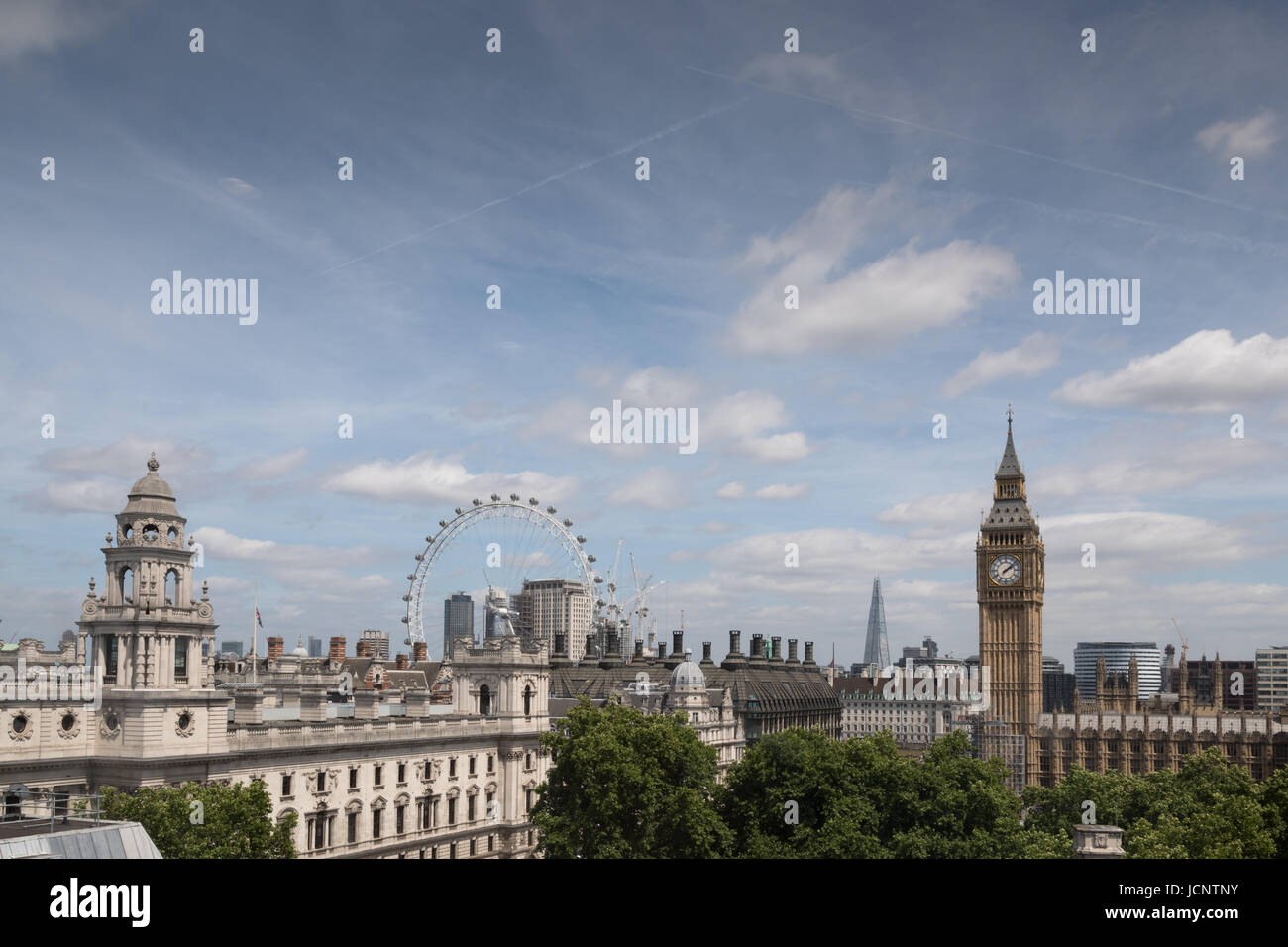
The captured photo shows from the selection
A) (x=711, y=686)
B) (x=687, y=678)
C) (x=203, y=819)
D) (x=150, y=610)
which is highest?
(x=150, y=610)

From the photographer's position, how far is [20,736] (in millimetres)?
63969

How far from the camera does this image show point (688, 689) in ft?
445

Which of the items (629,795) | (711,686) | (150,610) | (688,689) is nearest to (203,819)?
(150,610)

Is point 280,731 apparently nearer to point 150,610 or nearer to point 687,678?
point 150,610

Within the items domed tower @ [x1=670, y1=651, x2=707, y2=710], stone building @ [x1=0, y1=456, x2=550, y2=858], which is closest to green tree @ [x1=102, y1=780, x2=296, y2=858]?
stone building @ [x1=0, y1=456, x2=550, y2=858]

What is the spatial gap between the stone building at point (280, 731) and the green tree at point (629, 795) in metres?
12.6

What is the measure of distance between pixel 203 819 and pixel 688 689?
83.5 m

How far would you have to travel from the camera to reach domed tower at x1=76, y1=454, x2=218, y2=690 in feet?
223

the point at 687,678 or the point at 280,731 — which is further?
the point at 687,678

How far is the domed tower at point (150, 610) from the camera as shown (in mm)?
68062

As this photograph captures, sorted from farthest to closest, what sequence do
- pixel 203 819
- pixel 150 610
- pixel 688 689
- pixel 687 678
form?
1. pixel 687 678
2. pixel 688 689
3. pixel 150 610
4. pixel 203 819

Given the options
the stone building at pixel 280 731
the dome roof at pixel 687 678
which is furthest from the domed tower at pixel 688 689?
the stone building at pixel 280 731

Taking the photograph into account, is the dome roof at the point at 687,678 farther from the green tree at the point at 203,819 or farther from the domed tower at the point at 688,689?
the green tree at the point at 203,819

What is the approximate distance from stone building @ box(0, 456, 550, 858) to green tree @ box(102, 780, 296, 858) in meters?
6.41
